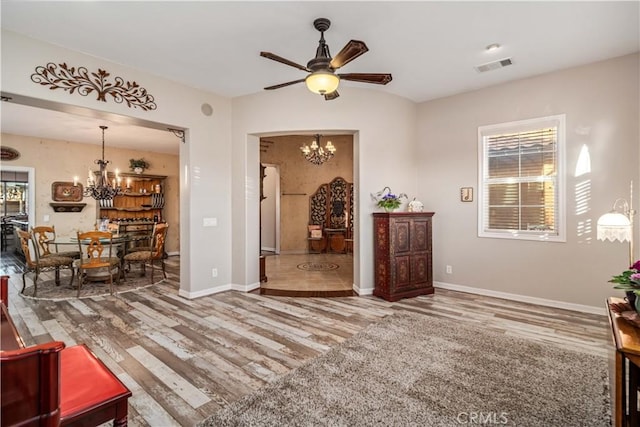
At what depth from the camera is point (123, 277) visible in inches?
221

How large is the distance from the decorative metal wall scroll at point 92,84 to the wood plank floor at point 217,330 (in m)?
2.67

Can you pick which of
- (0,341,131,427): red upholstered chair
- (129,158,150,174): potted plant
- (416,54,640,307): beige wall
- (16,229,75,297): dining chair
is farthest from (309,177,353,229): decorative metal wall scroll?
(0,341,131,427): red upholstered chair

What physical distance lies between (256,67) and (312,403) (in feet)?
12.2

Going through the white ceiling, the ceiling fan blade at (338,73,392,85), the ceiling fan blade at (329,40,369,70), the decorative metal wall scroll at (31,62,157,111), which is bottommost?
the ceiling fan blade at (338,73,392,85)

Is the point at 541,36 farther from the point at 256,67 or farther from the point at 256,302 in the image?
the point at 256,302

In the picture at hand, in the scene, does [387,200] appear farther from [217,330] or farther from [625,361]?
[625,361]

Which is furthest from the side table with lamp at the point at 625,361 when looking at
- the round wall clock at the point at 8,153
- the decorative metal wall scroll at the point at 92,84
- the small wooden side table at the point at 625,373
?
the round wall clock at the point at 8,153

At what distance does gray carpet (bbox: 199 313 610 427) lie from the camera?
1.92 meters

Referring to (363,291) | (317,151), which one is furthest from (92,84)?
(363,291)

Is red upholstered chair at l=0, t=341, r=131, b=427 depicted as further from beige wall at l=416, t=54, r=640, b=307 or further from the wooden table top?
beige wall at l=416, t=54, r=640, b=307

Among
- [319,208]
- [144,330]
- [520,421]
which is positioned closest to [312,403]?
[520,421]

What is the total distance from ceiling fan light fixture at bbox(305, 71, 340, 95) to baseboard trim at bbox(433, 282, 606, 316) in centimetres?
374

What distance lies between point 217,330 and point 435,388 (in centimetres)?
225

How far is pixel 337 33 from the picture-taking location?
121 inches
